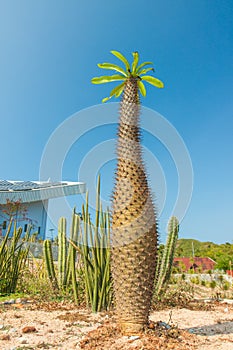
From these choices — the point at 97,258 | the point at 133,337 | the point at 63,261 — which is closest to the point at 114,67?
the point at 97,258

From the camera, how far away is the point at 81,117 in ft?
12.7

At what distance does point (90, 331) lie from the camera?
250 centimetres

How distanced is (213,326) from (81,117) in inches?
111

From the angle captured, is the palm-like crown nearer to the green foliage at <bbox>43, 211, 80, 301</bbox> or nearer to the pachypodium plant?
the pachypodium plant

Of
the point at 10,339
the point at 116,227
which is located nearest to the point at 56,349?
the point at 10,339

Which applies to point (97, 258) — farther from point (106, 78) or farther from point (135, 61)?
point (135, 61)

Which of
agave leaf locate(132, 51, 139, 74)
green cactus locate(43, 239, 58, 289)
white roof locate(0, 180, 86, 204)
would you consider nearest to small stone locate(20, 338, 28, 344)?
green cactus locate(43, 239, 58, 289)

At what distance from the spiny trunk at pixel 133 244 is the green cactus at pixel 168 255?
2643 millimetres

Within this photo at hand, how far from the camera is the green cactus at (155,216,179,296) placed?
502 centimetres

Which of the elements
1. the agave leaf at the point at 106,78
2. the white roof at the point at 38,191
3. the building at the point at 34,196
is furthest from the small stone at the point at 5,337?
the white roof at the point at 38,191

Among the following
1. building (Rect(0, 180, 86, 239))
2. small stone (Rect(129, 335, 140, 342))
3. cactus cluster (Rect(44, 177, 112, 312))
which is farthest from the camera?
building (Rect(0, 180, 86, 239))

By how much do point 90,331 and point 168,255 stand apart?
2990 millimetres

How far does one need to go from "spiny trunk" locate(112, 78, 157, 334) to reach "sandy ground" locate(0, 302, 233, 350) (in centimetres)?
18

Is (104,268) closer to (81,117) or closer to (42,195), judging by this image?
(81,117)
